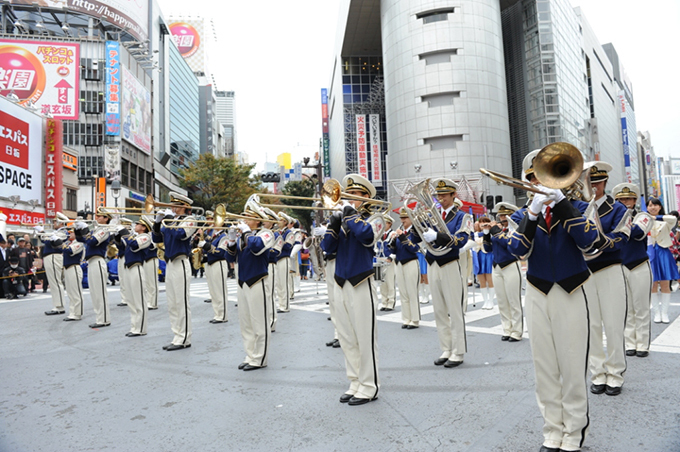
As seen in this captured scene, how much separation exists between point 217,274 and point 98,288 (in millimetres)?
2467

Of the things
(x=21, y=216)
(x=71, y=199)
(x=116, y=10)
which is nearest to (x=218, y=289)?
(x=21, y=216)

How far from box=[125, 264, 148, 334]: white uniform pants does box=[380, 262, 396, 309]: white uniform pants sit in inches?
220

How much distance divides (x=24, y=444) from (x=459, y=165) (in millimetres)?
36144

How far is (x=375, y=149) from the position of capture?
1890 inches

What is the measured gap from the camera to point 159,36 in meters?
59.7

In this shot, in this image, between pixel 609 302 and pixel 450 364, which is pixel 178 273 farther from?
pixel 609 302

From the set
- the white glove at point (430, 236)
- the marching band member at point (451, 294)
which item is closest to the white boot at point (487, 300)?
the marching band member at point (451, 294)

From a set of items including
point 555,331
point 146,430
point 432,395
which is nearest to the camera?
Result: point 555,331

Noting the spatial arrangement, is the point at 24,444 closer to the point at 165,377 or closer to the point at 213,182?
the point at 165,377

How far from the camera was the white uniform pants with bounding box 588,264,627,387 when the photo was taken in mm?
4770

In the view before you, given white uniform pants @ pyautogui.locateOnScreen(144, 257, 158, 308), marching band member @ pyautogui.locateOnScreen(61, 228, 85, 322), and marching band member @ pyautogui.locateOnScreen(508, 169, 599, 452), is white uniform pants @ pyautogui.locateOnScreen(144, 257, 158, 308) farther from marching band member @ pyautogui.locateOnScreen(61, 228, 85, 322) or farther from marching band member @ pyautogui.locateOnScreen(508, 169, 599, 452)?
marching band member @ pyautogui.locateOnScreen(508, 169, 599, 452)

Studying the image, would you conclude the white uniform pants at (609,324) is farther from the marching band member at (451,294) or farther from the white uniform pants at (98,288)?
the white uniform pants at (98,288)

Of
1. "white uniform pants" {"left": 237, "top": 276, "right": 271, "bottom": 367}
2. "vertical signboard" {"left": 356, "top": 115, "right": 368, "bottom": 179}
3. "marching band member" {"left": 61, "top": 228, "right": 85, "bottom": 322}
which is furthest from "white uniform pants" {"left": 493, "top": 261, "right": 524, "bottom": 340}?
"vertical signboard" {"left": 356, "top": 115, "right": 368, "bottom": 179}

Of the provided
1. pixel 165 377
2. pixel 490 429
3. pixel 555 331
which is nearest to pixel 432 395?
pixel 490 429
